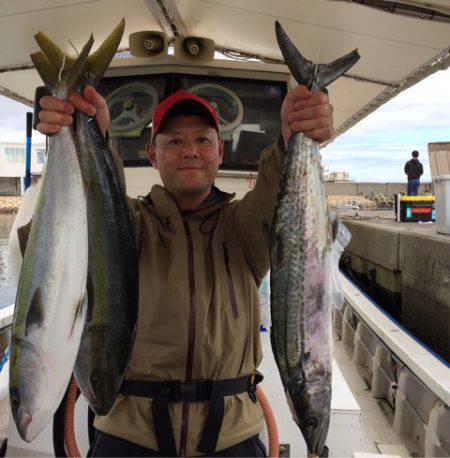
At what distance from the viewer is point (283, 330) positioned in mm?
1765

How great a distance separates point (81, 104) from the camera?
1589 millimetres

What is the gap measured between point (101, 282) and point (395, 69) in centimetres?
380

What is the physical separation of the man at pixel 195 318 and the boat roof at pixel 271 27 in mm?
1489

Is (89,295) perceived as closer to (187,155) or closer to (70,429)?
(187,155)

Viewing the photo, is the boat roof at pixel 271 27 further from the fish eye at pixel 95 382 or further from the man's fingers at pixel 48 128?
the fish eye at pixel 95 382

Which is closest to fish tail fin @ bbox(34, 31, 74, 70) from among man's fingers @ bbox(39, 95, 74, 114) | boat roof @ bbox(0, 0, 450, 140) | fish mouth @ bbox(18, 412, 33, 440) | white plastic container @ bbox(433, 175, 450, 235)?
man's fingers @ bbox(39, 95, 74, 114)

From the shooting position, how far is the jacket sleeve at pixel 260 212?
2.01 metres

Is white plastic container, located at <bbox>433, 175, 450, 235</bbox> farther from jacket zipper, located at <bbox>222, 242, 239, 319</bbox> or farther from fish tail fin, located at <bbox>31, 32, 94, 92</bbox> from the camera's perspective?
fish tail fin, located at <bbox>31, 32, 94, 92</bbox>

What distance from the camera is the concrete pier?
5.18 metres

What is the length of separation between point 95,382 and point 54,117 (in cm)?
89

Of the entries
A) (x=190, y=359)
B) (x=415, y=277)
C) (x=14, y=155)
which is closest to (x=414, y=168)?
(x=415, y=277)

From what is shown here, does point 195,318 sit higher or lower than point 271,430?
higher

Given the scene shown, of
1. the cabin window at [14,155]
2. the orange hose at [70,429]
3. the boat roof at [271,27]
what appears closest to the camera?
the orange hose at [70,429]

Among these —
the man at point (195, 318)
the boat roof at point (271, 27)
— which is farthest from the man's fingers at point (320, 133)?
the boat roof at point (271, 27)
